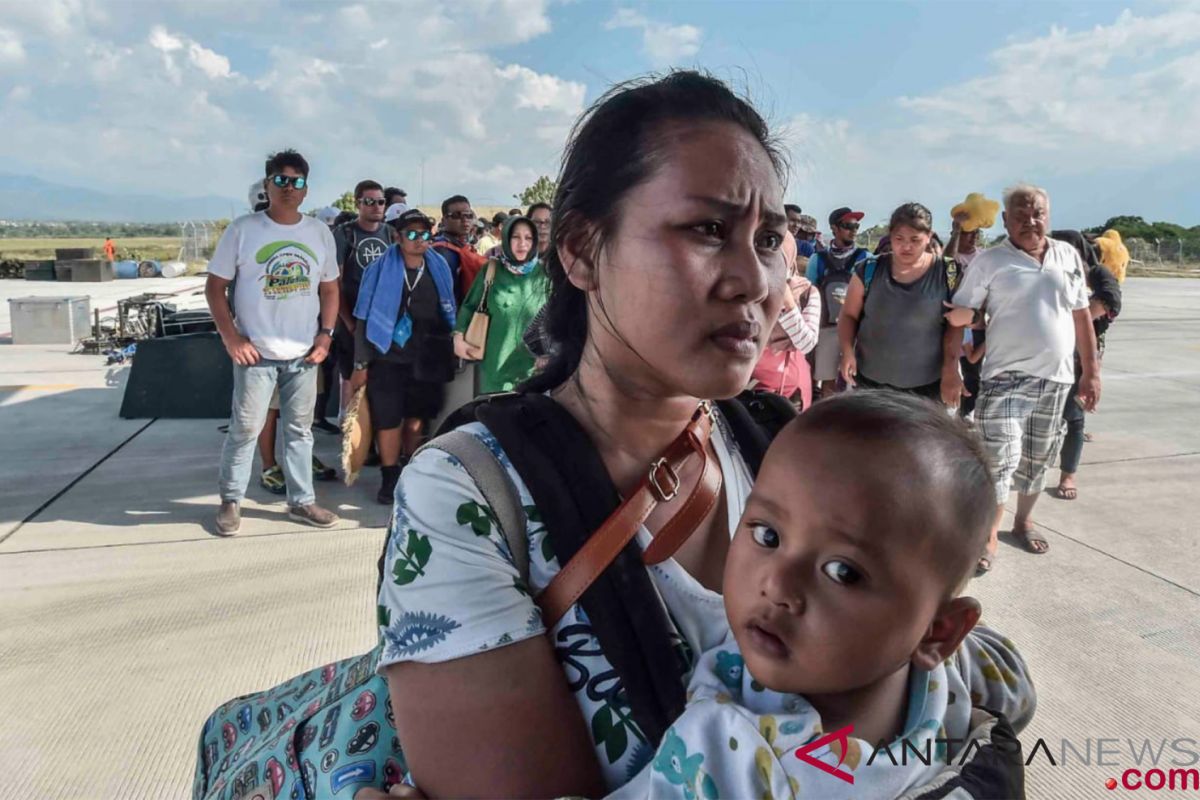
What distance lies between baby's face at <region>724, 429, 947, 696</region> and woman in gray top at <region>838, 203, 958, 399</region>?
3.68 m

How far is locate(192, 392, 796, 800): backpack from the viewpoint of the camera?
A: 1.05 meters

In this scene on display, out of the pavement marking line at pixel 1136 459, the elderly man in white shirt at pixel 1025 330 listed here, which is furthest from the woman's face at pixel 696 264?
the pavement marking line at pixel 1136 459

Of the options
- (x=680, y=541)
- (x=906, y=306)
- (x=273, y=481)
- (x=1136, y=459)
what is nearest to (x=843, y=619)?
(x=680, y=541)

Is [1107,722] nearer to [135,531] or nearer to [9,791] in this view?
[9,791]

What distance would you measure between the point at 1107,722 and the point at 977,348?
2687 millimetres

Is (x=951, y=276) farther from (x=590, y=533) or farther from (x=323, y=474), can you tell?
(x=323, y=474)

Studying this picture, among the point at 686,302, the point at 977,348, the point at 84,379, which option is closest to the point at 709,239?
the point at 686,302

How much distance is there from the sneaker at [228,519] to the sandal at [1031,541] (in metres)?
4.49

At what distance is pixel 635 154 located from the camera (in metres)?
1.26

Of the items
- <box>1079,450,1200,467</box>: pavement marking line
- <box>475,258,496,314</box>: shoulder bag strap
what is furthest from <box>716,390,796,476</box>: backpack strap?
<box>1079,450,1200,467</box>: pavement marking line

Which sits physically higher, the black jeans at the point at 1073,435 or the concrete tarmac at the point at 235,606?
the black jeans at the point at 1073,435

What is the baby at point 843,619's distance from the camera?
3.06 feet

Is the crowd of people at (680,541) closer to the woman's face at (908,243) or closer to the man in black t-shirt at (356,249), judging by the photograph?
the woman's face at (908,243)

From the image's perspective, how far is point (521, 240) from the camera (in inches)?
196
